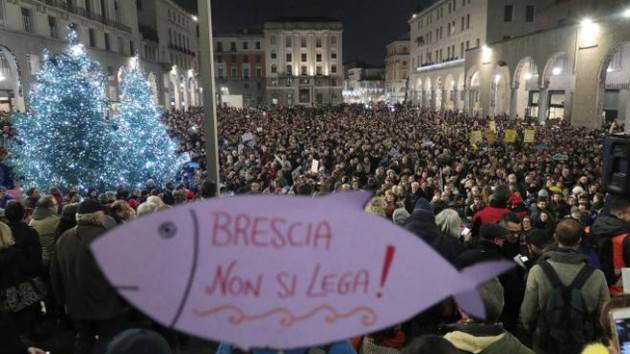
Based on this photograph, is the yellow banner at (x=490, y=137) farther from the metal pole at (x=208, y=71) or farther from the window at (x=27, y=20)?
the window at (x=27, y=20)

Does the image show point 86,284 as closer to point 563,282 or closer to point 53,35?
point 563,282

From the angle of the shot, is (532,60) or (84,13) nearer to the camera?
(532,60)

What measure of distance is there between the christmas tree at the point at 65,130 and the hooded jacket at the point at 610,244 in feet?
36.9

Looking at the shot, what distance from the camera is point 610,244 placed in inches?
170

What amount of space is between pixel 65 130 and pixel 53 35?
27333mm

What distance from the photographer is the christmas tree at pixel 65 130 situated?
11539mm

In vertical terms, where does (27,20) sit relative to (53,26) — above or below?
below

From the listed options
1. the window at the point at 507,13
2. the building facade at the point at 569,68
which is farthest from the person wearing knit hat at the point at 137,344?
the window at the point at 507,13

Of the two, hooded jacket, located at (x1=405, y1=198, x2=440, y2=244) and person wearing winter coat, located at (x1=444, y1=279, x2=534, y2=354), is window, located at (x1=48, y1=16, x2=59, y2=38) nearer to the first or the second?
hooded jacket, located at (x1=405, y1=198, x2=440, y2=244)

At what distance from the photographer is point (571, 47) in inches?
1046

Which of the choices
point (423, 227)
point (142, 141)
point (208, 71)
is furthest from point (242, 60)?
point (423, 227)

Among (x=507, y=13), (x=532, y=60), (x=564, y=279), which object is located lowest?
(x=564, y=279)

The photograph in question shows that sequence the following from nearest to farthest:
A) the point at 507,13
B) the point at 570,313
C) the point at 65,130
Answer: the point at 570,313
the point at 65,130
the point at 507,13

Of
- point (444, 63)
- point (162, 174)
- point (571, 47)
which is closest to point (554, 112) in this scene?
point (571, 47)
